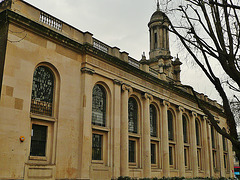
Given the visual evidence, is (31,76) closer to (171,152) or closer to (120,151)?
(120,151)

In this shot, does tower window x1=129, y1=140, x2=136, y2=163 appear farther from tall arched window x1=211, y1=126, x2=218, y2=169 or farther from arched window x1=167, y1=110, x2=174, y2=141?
tall arched window x1=211, y1=126, x2=218, y2=169

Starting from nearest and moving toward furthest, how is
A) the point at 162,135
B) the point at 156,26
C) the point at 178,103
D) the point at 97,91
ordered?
the point at 97,91
the point at 162,135
the point at 178,103
the point at 156,26

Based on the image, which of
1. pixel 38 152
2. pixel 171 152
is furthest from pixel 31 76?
pixel 171 152

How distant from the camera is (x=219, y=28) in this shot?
1029 centimetres

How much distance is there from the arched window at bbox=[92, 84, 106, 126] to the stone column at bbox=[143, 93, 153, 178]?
16.4ft

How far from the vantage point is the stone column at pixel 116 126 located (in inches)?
840

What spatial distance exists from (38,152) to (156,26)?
90.6 ft

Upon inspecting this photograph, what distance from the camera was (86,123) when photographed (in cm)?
1964

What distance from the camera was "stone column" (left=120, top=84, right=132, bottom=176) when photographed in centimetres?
2219

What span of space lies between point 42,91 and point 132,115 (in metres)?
10.2

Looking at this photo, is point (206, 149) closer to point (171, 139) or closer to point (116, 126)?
point (171, 139)

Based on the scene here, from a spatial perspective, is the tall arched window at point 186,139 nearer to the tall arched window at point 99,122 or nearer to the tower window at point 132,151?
the tower window at point 132,151

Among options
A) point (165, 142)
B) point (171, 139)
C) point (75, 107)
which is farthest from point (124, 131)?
point (171, 139)

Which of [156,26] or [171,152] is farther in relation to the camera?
[156,26]
